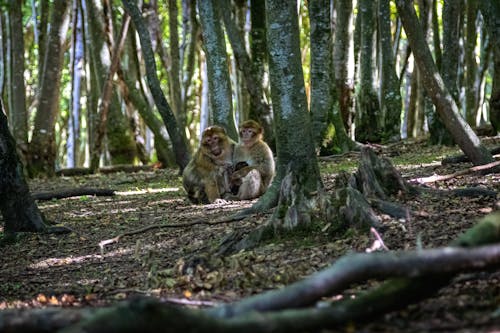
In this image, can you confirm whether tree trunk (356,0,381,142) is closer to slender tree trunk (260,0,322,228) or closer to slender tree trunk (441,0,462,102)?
slender tree trunk (441,0,462,102)

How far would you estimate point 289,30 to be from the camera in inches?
313

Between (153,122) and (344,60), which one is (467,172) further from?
(153,122)

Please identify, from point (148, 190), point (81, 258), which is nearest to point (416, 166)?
point (148, 190)

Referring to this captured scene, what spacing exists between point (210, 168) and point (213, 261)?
19.2 feet

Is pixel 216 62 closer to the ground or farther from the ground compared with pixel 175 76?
closer to the ground

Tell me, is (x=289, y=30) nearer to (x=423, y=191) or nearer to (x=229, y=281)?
(x=423, y=191)

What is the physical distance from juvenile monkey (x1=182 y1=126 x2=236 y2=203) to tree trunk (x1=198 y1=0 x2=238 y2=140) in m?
1.65

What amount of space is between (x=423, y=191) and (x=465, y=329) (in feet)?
15.2

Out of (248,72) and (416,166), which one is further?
(248,72)

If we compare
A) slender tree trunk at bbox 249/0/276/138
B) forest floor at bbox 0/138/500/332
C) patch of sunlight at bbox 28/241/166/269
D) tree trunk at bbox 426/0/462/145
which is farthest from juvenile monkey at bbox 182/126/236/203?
slender tree trunk at bbox 249/0/276/138

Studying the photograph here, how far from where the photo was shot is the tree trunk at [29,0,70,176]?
1766cm

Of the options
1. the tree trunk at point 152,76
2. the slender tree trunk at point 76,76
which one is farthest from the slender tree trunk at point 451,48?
the slender tree trunk at point 76,76

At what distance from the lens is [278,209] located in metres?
7.28

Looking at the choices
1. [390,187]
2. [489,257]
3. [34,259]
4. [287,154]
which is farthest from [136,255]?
[489,257]
